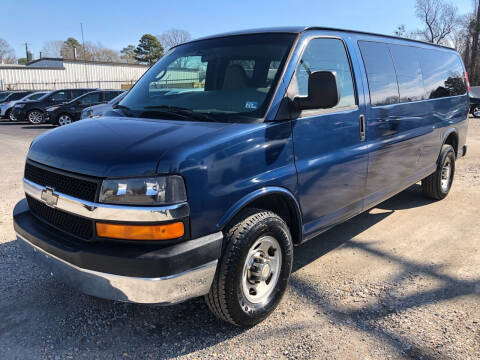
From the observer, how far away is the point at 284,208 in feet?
10.3

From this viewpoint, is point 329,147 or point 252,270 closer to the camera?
point 252,270

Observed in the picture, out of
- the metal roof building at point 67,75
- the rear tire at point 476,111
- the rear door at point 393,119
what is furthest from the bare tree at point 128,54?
the rear door at point 393,119

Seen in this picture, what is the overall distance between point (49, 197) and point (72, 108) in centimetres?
1574

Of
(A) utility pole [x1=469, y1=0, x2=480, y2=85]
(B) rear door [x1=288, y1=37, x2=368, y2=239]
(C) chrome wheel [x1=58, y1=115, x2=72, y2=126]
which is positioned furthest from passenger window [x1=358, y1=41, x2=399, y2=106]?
(A) utility pole [x1=469, y1=0, x2=480, y2=85]

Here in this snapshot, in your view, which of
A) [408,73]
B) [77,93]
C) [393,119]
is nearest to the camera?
[393,119]

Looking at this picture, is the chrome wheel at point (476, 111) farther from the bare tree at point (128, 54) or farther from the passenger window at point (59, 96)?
the bare tree at point (128, 54)

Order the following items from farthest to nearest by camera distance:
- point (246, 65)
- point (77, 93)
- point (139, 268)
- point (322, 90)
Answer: point (77, 93), point (246, 65), point (322, 90), point (139, 268)

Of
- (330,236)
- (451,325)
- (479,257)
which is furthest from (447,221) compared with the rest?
(451,325)

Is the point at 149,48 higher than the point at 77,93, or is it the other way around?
the point at 149,48

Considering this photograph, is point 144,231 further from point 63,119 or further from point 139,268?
point 63,119

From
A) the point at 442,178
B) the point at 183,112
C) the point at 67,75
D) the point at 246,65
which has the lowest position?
the point at 442,178

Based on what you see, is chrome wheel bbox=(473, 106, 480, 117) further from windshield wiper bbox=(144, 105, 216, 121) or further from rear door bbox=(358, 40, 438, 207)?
windshield wiper bbox=(144, 105, 216, 121)

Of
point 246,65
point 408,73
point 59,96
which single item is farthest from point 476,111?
point 246,65

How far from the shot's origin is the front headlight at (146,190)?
226cm
